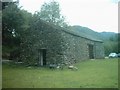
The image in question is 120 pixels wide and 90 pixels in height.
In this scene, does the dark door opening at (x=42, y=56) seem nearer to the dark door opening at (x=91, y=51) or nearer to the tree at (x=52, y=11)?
the dark door opening at (x=91, y=51)

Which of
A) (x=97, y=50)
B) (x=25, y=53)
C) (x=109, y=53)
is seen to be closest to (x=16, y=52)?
(x=25, y=53)

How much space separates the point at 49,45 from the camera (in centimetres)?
2047

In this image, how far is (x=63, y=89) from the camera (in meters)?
9.71

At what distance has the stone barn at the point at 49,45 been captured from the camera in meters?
20.1

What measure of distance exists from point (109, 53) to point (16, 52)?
1637 cm

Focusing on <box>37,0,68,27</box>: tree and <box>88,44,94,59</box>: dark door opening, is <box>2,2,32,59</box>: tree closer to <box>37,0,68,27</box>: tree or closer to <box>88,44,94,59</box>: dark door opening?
<box>88,44,94,59</box>: dark door opening

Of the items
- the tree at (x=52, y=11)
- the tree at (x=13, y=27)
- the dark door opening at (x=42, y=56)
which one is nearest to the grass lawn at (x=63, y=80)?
the dark door opening at (x=42, y=56)

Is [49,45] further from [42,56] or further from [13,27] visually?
[13,27]

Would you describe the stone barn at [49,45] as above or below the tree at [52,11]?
below

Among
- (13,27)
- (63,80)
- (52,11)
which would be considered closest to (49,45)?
(13,27)

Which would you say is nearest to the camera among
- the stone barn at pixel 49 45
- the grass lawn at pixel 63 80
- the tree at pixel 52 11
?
the grass lawn at pixel 63 80

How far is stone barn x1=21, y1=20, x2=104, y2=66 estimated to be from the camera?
20.1 metres

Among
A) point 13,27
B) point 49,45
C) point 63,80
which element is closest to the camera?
point 63,80

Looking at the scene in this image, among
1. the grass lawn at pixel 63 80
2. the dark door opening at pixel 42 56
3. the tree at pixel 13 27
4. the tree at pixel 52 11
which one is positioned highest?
the tree at pixel 52 11
